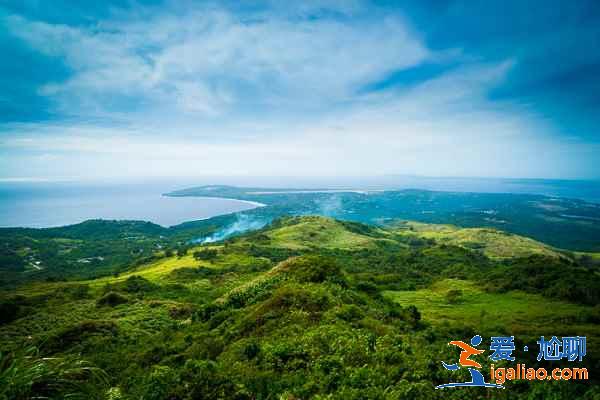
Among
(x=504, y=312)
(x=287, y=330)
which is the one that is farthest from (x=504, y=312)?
(x=287, y=330)

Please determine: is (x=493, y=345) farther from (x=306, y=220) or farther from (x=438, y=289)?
(x=306, y=220)

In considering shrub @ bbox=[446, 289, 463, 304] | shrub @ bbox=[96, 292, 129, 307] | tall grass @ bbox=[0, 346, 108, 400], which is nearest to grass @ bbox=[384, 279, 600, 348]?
shrub @ bbox=[446, 289, 463, 304]

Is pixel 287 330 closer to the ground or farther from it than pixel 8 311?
farther from it

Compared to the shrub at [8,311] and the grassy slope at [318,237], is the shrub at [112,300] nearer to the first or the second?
the shrub at [8,311]

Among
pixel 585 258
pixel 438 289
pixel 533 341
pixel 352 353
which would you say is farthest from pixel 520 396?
pixel 585 258

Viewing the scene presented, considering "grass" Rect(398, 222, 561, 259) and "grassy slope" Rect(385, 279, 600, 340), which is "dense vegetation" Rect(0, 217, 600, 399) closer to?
"grassy slope" Rect(385, 279, 600, 340)

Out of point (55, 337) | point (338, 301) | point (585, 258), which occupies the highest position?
point (338, 301)

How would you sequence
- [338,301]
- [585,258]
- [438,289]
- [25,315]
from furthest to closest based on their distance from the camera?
[585,258] → [438,289] → [25,315] → [338,301]

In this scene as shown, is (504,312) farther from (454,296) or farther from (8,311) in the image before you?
(8,311)
